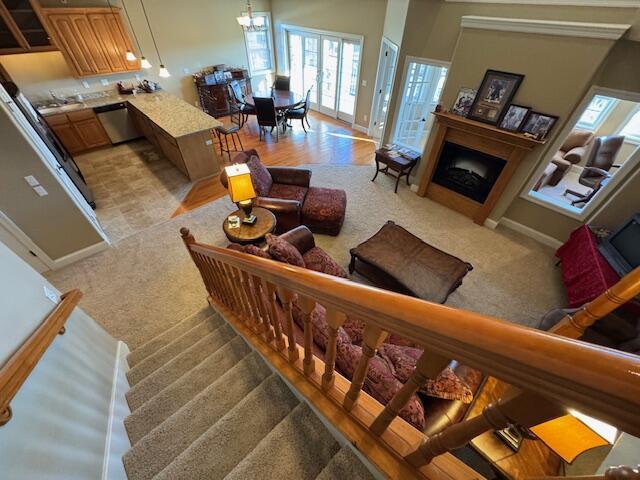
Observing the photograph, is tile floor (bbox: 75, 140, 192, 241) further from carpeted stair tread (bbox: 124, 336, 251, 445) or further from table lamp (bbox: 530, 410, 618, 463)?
table lamp (bbox: 530, 410, 618, 463)

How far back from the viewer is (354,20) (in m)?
5.57

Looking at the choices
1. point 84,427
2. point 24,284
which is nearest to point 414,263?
point 84,427

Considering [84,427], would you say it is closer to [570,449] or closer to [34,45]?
[570,449]

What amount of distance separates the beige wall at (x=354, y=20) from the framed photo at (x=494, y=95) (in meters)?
3.11

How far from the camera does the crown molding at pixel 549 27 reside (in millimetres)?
2373

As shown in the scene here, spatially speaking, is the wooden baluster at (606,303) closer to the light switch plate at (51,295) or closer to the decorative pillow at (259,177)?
the light switch plate at (51,295)

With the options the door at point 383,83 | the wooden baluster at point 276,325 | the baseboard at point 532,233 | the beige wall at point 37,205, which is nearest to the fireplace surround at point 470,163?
the baseboard at point 532,233

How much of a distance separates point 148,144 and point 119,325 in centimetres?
483

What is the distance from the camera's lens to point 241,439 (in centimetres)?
130

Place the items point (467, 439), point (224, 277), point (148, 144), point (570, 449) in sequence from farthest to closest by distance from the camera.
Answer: point (148, 144), point (224, 277), point (570, 449), point (467, 439)

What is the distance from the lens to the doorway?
6.15 m

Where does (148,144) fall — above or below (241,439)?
below

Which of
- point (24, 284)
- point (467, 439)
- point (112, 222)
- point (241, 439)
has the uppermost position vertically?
point (467, 439)

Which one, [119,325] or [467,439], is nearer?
[467,439]
